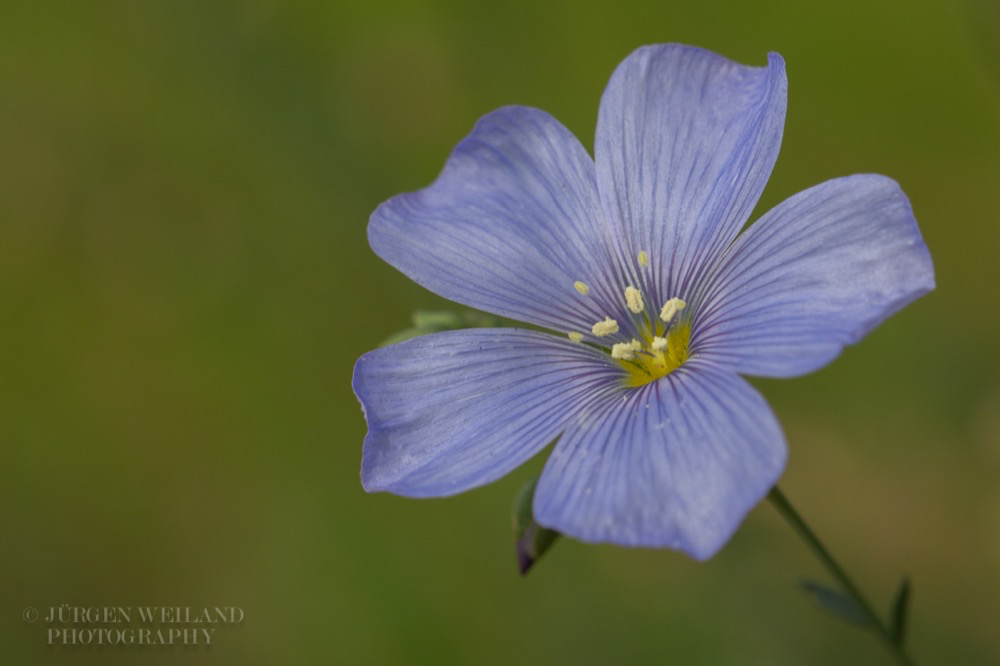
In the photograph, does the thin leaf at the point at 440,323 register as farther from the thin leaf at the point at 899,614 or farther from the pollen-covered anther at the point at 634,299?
the thin leaf at the point at 899,614

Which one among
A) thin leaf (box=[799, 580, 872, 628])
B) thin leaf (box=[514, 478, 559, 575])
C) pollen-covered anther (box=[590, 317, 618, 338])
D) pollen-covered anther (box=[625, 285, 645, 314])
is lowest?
thin leaf (box=[799, 580, 872, 628])

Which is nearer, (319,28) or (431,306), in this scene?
(431,306)

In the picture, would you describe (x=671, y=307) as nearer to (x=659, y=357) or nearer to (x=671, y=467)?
(x=659, y=357)

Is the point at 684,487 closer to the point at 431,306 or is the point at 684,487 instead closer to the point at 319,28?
the point at 431,306

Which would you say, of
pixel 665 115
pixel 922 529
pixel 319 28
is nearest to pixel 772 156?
pixel 665 115

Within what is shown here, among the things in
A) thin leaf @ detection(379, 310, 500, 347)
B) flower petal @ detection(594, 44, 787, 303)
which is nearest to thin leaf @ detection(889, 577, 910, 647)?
flower petal @ detection(594, 44, 787, 303)

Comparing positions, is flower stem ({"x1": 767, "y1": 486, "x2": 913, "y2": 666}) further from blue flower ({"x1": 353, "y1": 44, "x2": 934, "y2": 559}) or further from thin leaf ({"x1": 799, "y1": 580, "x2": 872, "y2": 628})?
blue flower ({"x1": 353, "y1": 44, "x2": 934, "y2": 559})

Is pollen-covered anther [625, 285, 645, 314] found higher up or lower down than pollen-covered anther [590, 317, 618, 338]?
higher up
